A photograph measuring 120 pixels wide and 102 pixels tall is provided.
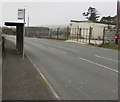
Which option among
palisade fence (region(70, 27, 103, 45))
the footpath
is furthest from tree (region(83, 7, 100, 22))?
the footpath

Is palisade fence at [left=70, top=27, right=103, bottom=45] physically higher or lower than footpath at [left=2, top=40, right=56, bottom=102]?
higher

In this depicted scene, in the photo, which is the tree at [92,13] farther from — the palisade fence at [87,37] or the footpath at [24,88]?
the footpath at [24,88]

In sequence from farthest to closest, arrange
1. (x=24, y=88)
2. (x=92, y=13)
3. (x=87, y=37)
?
(x=92, y=13) → (x=87, y=37) → (x=24, y=88)

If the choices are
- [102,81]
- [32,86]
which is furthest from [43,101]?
[102,81]

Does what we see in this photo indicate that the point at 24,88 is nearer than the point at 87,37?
Yes

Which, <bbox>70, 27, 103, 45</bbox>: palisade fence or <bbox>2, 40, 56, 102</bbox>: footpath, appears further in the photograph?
<bbox>70, 27, 103, 45</bbox>: palisade fence

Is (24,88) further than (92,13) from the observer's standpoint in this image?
No

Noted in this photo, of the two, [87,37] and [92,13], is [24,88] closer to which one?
[87,37]

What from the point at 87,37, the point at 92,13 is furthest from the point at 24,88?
the point at 92,13

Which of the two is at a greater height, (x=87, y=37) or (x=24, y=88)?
(x=87, y=37)

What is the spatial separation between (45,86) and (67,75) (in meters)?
2.41

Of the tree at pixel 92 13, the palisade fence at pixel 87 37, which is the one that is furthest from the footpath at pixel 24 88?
the tree at pixel 92 13

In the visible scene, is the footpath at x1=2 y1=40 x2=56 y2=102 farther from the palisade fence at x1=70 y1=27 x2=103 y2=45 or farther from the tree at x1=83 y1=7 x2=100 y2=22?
the tree at x1=83 y1=7 x2=100 y2=22

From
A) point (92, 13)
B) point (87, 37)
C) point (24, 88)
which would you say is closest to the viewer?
point (24, 88)
